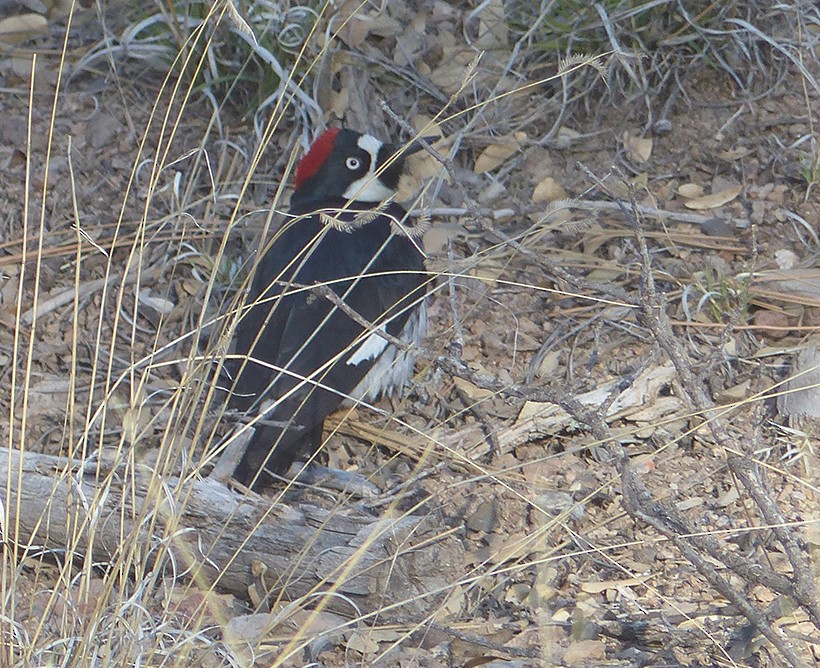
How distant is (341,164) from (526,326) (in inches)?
29.8

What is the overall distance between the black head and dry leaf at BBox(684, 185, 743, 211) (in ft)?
2.89

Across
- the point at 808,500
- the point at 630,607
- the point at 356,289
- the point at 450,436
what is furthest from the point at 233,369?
the point at 808,500

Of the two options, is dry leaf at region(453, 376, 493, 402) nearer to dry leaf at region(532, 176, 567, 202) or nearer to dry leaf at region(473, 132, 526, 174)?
dry leaf at region(532, 176, 567, 202)

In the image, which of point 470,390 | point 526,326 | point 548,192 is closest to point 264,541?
point 470,390

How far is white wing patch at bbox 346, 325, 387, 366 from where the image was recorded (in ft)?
9.96

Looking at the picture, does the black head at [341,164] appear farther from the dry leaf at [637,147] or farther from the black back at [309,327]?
the dry leaf at [637,147]

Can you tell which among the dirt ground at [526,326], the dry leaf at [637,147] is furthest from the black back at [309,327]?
the dry leaf at [637,147]

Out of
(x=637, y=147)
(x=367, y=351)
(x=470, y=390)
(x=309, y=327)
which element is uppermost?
(x=637, y=147)

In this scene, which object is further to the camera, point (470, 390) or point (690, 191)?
point (690, 191)

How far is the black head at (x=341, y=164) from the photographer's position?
349 cm

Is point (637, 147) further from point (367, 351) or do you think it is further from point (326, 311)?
point (326, 311)

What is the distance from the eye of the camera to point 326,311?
2957mm

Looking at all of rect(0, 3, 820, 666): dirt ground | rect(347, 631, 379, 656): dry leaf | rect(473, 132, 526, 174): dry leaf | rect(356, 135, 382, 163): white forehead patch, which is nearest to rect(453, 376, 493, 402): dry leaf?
rect(0, 3, 820, 666): dirt ground

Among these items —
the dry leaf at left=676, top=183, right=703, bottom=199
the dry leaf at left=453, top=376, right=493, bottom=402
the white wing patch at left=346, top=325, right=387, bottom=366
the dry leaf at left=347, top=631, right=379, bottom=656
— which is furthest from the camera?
the dry leaf at left=676, top=183, right=703, bottom=199
